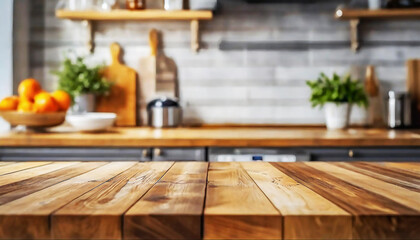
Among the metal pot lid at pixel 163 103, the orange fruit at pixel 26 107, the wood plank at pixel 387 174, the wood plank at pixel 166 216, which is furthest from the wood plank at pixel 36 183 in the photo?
the metal pot lid at pixel 163 103

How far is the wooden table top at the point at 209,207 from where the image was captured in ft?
1.84

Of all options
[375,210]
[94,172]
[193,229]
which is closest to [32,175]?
[94,172]

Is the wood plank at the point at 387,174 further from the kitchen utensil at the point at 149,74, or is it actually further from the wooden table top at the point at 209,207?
the kitchen utensil at the point at 149,74

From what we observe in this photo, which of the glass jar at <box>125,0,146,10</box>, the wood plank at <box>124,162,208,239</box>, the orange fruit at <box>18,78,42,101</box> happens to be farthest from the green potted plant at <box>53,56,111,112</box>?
the wood plank at <box>124,162,208,239</box>

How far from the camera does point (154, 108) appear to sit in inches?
102

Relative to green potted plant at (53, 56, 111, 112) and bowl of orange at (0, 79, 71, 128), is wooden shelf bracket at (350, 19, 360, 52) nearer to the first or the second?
green potted plant at (53, 56, 111, 112)

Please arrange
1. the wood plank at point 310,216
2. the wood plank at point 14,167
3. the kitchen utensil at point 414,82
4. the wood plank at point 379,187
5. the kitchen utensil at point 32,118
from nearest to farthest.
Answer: the wood plank at point 310,216 < the wood plank at point 379,187 < the wood plank at point 14,167 < the kitchen utensil at point 32,118 < the kitchen utensil at point 414,82

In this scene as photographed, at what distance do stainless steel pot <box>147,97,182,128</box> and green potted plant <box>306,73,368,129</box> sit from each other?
86 centimetres

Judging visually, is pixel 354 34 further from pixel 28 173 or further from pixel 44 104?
pixel 28 173

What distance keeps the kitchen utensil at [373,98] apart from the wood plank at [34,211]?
241 cm

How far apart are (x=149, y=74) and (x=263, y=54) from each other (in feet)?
2.57

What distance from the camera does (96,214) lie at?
57 centimetres

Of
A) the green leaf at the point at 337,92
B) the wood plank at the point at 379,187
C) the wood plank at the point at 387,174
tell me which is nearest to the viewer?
the wood plank at the point at 379,187

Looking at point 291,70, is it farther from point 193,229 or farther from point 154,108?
point 193,229
